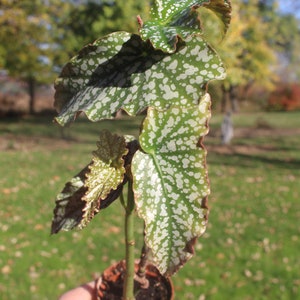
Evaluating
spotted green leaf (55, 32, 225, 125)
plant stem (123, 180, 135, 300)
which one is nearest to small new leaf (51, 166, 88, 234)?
plant stem (123, 180, 135, 300)

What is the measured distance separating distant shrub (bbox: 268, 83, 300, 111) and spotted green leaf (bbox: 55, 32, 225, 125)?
2806cm

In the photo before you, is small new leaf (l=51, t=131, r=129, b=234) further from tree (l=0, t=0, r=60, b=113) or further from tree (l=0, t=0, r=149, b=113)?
tree (l=0, t=0, r=60, b=113)

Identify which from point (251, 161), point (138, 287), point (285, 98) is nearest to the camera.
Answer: point (138, 287)

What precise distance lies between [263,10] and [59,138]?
24.3ft

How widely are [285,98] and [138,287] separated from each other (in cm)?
2856

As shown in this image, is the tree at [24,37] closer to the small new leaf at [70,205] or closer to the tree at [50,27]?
the tree at [50,27]

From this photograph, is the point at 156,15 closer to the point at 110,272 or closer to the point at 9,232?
the point at 110,272

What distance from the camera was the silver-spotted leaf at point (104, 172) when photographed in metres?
0.92

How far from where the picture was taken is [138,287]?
1.24 meters

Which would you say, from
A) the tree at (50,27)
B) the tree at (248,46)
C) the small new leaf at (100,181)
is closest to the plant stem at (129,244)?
the small new leaf at (100,181)

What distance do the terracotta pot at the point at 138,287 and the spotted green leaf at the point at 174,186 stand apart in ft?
1.38

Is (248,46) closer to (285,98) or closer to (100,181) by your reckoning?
(100,181)

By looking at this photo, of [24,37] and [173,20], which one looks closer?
[173,20]

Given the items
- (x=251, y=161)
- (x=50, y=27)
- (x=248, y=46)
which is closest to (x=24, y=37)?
(x=50, y=27)
